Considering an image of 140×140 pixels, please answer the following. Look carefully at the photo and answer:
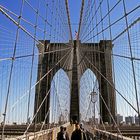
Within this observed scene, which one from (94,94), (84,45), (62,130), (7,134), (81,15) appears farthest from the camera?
(84,45)

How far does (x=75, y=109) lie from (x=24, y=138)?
19.4m

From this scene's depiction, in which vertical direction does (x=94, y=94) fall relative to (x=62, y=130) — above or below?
above

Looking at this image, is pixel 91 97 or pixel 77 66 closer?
pixel 91 97

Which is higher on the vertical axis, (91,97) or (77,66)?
(77,66)

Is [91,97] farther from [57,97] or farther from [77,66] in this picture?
[77,66]

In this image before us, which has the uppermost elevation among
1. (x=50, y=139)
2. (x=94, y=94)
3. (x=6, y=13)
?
(x=6, y=13)

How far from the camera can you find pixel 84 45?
15.2m

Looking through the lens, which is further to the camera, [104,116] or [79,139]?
[104,116]

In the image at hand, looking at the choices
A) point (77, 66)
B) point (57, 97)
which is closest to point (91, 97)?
point (57, 97)

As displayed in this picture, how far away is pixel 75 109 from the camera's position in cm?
2277

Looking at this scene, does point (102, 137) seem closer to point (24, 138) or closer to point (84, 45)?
point (24, 138)

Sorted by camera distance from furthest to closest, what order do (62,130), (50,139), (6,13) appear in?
(50,139)
(62,130)
(6,13)

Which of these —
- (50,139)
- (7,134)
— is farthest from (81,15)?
(50,139)

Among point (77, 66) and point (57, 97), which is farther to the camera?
point (77, 66)
